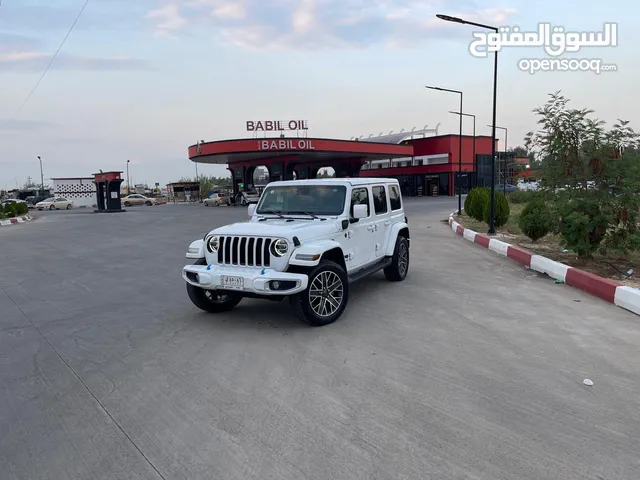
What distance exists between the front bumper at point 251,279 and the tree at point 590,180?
5727mm

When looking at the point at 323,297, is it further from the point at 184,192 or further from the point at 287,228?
the point at 184,192

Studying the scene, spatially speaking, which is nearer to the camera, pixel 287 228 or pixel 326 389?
pixel 326 389

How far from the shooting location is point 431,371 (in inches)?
177

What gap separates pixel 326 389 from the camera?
414cm

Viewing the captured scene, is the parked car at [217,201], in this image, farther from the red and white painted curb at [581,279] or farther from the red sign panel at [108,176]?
the red and white painted curb at [581,279]

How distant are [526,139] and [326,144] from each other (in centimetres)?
3308

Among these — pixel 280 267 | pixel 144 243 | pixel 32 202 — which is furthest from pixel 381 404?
pixel 32 202

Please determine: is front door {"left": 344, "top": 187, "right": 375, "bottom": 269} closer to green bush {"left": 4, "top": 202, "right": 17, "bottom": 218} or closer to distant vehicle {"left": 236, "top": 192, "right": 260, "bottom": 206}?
green bush {"left": 4, "top": 202, "right": 17, "bottom": 218}

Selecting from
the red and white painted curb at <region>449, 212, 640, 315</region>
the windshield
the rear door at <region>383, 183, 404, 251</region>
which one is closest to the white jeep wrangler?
the windshield

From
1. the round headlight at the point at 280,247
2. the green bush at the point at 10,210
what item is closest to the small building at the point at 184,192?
the green bush at the point at 10,210

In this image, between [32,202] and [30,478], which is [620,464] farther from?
[32,202]

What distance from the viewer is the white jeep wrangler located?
5684 millimetres

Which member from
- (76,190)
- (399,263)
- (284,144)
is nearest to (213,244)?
(399,263)

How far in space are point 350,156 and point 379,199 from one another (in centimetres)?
4243
